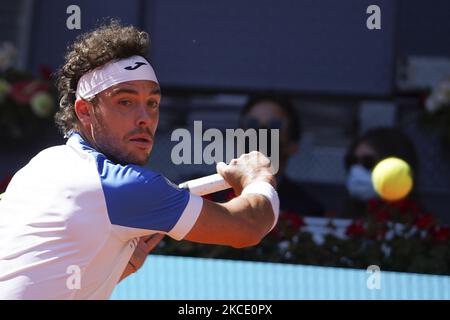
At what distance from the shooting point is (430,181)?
6.79 meters

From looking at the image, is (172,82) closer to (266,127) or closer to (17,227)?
(266,127)

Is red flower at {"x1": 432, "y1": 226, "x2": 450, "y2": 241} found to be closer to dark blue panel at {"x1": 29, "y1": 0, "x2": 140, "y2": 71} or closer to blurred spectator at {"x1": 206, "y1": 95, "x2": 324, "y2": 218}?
blurred spectator at {"x1": 206, "y1": 95, "x2": 324, "y2": 218}

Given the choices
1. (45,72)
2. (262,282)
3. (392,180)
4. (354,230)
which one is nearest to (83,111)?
(262,282)

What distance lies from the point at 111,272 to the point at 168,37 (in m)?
2.94

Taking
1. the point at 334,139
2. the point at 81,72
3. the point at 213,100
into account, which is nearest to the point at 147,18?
the point at 213,100

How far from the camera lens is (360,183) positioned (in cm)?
632

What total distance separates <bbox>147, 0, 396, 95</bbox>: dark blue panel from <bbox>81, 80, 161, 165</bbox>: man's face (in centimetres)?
244

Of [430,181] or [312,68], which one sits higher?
[312,68]

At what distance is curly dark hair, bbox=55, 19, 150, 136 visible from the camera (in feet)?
12.4

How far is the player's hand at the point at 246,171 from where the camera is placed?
3746mm

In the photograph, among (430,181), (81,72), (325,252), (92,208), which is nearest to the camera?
(92,208)

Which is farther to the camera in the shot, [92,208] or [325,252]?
[325,252]

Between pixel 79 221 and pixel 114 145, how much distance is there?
1.21 ft
